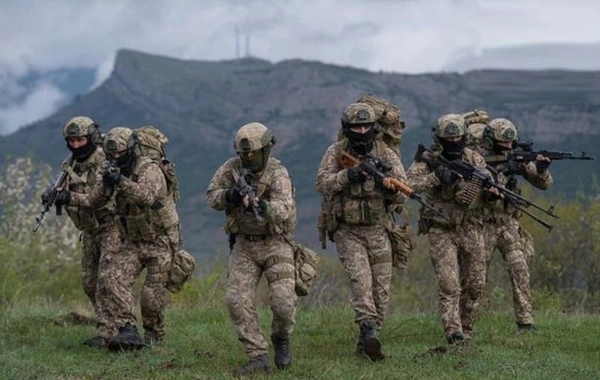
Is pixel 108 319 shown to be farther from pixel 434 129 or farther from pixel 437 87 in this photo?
pixel 437 87

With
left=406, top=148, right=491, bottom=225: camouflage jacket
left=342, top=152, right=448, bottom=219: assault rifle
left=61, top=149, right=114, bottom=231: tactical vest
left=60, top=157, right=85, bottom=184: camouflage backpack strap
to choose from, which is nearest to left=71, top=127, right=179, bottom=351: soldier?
left=61, top=149, right=114, bottom=231: tactical vest

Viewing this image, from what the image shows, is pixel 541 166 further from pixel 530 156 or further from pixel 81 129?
pixel 81 129

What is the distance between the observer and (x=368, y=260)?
1139cm

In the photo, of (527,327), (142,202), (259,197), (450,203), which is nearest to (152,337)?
(142,202)

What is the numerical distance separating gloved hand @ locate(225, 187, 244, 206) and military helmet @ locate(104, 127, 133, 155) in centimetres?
176

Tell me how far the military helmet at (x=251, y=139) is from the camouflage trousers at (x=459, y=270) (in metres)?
2.63

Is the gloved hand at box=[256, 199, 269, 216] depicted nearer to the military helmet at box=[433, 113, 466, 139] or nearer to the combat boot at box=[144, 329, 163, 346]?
the military helmet at box=[433, 113, 466, 139]

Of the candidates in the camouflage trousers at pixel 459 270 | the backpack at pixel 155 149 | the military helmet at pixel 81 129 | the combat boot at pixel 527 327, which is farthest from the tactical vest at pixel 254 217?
the combat boot at pixel 527 327

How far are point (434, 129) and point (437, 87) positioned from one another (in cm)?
16210

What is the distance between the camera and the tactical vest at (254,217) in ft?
33.8

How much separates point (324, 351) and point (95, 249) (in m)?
2.67

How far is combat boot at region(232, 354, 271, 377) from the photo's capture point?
10219mm

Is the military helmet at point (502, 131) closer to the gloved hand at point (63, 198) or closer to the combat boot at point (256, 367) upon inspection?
the combat boot at point (256, 367)

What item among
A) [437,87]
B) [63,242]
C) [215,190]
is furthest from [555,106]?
[215,190]
